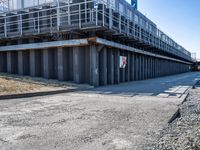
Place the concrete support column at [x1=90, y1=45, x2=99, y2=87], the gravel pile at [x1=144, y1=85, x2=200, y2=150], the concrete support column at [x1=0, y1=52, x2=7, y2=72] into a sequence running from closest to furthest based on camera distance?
the gravel pile at [x1=144, y1=85, x2=200, y2=150] < the concrete support column at [x1=90, y1=45, x2=99, y2=87] < the concrete support column at [x1=0, y1=52, x2=7, y2=72]

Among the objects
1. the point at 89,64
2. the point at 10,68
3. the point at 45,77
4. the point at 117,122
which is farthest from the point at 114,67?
the point at 117,122

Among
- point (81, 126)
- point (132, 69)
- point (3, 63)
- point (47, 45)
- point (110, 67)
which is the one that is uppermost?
point (47, 45)

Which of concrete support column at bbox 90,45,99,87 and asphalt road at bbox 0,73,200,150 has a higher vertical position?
concrete support column at bbox 90,45,99,87

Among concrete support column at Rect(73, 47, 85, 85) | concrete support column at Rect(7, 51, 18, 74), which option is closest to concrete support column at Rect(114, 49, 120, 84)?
concrete support column at Rect(73, 47, 85, 85)

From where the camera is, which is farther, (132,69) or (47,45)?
(132,69)

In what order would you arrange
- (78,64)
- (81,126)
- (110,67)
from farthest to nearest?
(110,67)
(78,64)
(81,126)

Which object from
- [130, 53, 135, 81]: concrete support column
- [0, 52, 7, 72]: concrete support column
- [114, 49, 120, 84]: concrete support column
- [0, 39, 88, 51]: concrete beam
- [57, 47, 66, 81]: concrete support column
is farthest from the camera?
[130, 53, 135, 81]: concrete support column

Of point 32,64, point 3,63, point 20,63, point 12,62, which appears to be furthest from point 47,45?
point 3,63

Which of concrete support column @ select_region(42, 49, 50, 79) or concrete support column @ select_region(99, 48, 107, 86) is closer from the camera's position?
concrete support column @ select_region(99, 48, 107, 86)

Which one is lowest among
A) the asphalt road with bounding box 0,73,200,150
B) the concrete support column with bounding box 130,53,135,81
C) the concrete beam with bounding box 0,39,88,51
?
the asphalt road with bounding box 0,73,200,150

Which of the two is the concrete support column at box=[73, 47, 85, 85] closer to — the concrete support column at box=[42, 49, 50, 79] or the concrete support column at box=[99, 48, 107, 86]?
the concrete support column at box=[99, 48, 107, 86]

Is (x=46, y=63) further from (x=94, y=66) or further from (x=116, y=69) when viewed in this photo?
(x=116, y=69)

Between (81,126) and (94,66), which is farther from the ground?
(94,66)

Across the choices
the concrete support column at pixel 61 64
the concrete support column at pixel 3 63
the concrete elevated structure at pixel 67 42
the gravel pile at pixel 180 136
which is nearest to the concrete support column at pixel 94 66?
the concrete elevated structure at pixel 67 42
